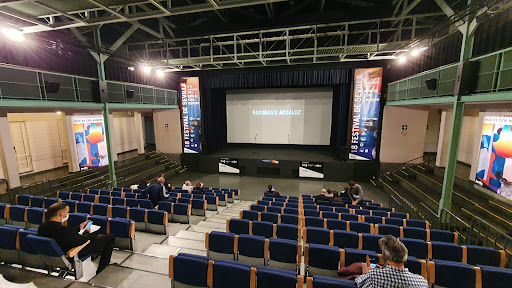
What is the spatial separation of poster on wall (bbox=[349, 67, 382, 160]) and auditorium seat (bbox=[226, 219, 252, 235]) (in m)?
10.9

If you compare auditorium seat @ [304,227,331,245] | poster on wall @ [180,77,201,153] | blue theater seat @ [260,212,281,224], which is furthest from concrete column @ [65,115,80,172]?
auditorium seat @ [304,227,331,245]

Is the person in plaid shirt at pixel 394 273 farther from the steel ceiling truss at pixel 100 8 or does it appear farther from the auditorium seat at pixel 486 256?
the steel ceiling truss at pixel 100 8

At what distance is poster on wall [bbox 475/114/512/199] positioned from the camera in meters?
7.42

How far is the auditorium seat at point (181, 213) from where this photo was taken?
607 centimetres

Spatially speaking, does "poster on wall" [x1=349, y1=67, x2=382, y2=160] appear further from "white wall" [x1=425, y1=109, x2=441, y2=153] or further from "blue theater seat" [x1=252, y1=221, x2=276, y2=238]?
"blue theater seat" [x1=252, y1=221, x2=276, y2=238]

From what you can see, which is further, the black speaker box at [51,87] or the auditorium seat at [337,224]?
the black speaker box at [51,87]

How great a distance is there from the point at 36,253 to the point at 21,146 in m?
11.6

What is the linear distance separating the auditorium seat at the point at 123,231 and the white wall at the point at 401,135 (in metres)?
13.9

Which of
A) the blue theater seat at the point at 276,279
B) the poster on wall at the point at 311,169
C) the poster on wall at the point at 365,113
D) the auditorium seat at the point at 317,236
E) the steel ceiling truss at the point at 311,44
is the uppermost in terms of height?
the steel ceiling truss at the point at 311,44

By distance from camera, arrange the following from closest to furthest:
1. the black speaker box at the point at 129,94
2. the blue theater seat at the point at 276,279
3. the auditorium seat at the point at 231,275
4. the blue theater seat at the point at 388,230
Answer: the blue theater seat at the point at 276,279 < the auditorium seat at the point at 231,275 < the blue theater seat at the point at 388,230 < the black speaker box at the point at 129,94

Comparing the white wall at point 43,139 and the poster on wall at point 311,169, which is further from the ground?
the white wall at point 43,139

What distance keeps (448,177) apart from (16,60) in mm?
16255

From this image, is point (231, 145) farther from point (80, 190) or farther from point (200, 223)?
point (200, 223)

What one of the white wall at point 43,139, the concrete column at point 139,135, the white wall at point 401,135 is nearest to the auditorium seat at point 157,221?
the white wall at point 43,139
